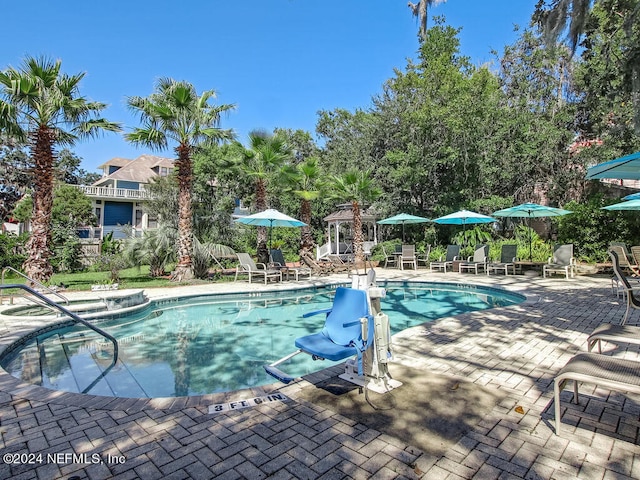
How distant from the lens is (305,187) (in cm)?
1606

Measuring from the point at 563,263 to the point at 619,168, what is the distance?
27.2 ft

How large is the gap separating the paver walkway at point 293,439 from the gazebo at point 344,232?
1684 centimetres

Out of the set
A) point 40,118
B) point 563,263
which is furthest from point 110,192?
point 563,263

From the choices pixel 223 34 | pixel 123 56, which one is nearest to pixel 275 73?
pixel 223 34

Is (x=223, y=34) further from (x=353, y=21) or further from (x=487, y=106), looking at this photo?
(x=487, y=106)

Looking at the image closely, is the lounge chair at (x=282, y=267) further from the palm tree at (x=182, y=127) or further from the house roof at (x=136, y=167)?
the house roof at (x=136, y=167)

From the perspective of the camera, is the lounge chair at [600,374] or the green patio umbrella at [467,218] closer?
the lounge chair at [600,374]

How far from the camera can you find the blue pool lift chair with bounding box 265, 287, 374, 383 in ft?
11.1

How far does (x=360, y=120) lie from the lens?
26.0 metres

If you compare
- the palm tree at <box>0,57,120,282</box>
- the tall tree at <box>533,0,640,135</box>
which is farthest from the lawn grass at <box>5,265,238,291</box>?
the tall tree at <box>533,0,640,135</box>

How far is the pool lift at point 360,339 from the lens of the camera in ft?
11.3

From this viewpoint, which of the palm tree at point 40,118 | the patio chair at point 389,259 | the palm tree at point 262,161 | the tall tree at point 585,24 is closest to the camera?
the tall tree at point 585,24

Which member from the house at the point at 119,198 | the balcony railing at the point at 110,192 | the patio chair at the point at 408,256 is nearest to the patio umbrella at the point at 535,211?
the patio chair at the point at 408,256

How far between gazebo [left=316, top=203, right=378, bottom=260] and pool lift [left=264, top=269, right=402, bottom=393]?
1607 centimetres
